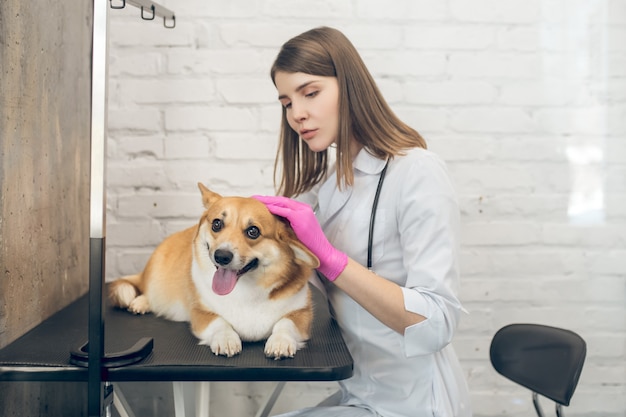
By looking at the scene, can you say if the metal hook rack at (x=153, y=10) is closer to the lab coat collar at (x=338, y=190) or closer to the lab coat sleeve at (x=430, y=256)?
the lab coat collar at (x=338, y=190)

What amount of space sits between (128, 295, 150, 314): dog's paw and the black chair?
3.02ft

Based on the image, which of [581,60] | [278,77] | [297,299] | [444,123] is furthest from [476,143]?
[297,299]

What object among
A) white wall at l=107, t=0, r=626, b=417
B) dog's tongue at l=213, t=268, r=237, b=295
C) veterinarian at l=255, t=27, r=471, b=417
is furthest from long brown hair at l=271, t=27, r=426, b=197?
white wall at l=107, t=0, r=626, b=417

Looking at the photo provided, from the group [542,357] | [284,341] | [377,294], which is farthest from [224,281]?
[542,357]

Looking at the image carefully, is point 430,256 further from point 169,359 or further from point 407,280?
point 169,359

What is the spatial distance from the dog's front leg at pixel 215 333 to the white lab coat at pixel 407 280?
33 cm

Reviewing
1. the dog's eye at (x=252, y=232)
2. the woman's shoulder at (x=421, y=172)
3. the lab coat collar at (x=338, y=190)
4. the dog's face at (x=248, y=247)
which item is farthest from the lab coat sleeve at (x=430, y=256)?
the dog's eye at (x=252, y=232)

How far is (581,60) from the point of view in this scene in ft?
6.44

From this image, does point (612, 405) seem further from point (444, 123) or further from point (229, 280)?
point (229, 280)

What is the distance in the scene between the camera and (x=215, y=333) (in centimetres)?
124

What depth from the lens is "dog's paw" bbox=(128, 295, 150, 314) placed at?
5.00ft

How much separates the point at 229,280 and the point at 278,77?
0.54m

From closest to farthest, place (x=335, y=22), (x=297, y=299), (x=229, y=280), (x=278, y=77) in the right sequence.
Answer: (x=229, y=280) < (x=297, y=299) < (x=278, y=77) < (x=335, y=22)

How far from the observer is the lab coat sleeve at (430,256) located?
1.24 m
